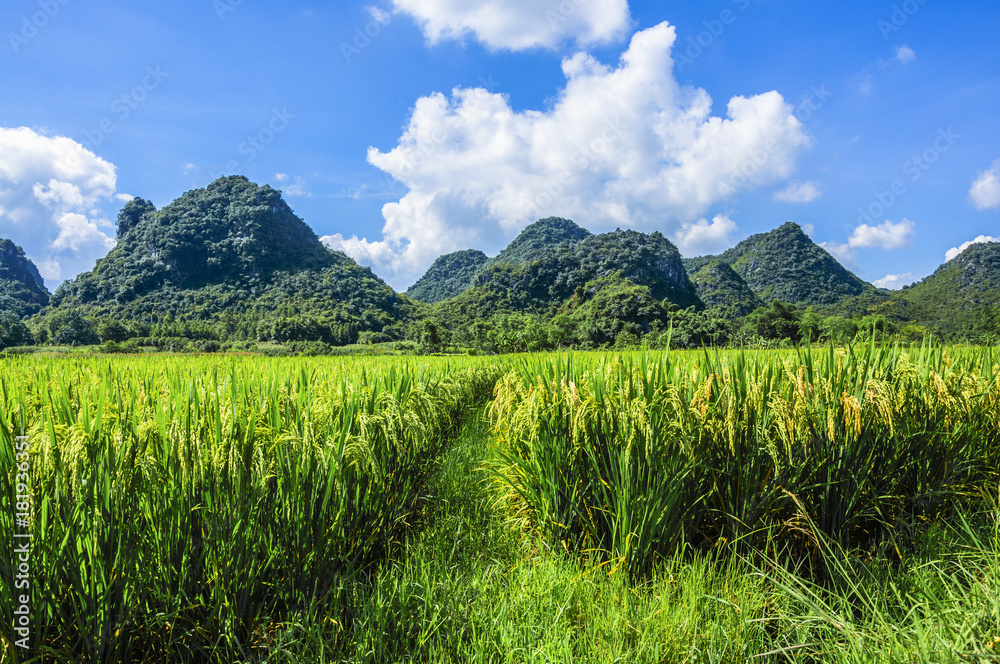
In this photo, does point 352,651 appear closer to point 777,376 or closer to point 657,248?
point 777,376

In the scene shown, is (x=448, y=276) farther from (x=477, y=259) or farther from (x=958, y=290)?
(x=958, y=290)

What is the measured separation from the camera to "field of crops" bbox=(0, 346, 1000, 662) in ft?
5.64

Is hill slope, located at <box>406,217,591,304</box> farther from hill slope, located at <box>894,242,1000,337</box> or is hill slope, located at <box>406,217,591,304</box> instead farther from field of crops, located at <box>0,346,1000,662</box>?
field of crops, located at <box>0,346,1000,662</box>

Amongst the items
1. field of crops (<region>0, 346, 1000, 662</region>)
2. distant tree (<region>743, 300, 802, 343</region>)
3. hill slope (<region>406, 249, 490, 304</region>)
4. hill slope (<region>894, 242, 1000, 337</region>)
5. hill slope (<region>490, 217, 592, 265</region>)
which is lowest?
field of crops (<region>0, 346, 1000, 662</region>)

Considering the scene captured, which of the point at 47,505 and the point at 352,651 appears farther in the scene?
the point at 352,651

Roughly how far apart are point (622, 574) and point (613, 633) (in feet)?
1.60

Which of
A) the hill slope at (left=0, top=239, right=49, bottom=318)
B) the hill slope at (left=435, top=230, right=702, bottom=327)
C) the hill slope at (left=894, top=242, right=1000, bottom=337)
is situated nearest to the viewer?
the hill slope at (left=894, top=242, right=1000, bottom=337)

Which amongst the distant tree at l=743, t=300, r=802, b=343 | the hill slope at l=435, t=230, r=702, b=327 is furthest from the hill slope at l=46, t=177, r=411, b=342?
the distant tree at l=743, t=300, r=802, b=343

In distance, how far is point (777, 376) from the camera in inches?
130

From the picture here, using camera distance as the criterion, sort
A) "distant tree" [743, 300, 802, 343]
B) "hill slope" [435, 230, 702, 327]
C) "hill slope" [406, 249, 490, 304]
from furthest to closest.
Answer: "hill slope" [406, 249, 490, 304] < "hill slope" [435, 230, 702, 327] < "distant tree" [743, 300, 802, 343]

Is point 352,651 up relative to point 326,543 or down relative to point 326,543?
down


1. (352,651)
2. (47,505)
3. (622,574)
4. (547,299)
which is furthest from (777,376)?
(547,299)

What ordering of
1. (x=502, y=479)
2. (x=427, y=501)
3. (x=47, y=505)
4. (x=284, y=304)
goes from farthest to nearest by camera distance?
(x=284, y=304) → (x=427, y=501) → (x=502, y=479) → (x=47, y=505)

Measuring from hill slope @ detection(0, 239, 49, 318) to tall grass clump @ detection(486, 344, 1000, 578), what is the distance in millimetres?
134779
